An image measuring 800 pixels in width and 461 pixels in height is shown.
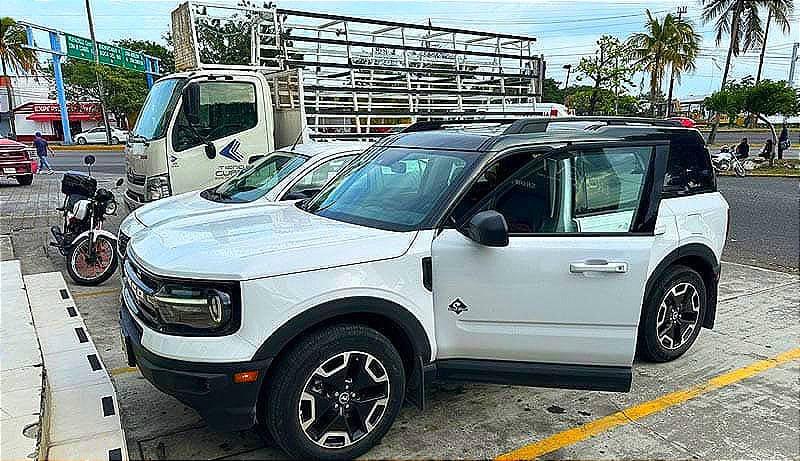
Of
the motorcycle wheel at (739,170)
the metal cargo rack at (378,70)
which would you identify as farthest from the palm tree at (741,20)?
the metal cargo rack at (378,70)

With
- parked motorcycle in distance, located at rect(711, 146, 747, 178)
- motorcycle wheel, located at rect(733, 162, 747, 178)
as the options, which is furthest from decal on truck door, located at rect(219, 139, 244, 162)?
motorcycle wheel, located at rect(733, 162, 747, 178)

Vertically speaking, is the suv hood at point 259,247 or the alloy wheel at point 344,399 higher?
the suv hood at point 259,247

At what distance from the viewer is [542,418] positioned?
3.72 meters

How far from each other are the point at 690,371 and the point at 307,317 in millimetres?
3140

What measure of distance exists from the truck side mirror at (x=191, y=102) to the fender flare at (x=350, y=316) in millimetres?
5712

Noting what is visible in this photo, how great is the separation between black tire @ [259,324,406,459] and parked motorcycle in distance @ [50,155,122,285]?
4375 mm

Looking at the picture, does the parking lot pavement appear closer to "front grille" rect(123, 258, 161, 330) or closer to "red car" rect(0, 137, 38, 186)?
"front grille" rect(123, 258, 161, 330)

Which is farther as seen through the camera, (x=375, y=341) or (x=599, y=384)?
(x=599, y=384)

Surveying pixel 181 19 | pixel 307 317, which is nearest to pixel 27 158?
pixel 181 19

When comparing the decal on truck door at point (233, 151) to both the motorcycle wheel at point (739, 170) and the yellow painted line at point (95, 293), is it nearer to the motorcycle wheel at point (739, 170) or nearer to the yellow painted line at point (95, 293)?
the yellow painted line at point (95, 293)

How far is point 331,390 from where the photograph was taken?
3076 millimetres

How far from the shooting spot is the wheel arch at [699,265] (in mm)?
4387

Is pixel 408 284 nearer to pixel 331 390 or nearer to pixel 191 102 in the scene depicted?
pixel 331 390

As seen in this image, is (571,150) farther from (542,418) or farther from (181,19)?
(181,19)
